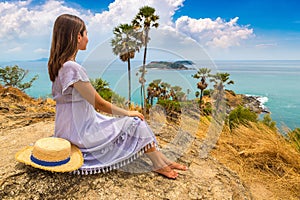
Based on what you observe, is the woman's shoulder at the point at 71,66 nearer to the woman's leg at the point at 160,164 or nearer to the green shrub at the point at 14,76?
the woman's leg at the point at 160,164

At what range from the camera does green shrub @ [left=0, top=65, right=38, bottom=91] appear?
15.2 m

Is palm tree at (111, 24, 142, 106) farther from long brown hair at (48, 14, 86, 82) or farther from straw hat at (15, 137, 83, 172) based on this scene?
straw hat at (15, 137, 83, 172)

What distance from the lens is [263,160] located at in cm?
313

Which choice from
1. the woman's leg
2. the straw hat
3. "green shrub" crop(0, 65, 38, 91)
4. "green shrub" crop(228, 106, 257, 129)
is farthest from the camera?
"green shrub" crop(0, 65, 38, 91)

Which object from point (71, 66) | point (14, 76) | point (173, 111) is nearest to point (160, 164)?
point (71, 66)

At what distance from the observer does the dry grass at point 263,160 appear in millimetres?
2637

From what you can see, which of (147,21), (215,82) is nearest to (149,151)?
(215,82)

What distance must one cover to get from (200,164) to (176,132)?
3.46 feet

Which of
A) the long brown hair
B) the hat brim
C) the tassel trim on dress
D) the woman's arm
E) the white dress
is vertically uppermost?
the long brown hair

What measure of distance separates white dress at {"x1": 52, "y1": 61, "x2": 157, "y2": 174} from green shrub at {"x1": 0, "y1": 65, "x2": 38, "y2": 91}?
1543cm

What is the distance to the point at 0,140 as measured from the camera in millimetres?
2717

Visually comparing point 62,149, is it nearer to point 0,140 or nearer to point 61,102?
point 61,102

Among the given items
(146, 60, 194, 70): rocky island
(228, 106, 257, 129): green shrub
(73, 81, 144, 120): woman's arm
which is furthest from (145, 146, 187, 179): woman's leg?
(228, 106, 257, 129): green shrub

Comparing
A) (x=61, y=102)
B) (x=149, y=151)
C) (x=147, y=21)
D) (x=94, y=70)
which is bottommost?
(x=149, y=151)
